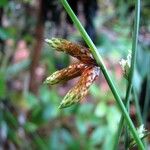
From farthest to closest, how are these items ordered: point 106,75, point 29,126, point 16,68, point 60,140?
point 16,68 → point 60,140 → point 29,126 → point 106,75

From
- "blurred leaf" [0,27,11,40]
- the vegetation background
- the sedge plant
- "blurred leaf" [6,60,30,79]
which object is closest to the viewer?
the sedge plant

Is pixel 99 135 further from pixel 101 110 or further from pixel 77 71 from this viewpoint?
pixel 77 71

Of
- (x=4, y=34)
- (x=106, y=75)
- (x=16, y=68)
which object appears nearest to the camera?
(x=106, y=75)

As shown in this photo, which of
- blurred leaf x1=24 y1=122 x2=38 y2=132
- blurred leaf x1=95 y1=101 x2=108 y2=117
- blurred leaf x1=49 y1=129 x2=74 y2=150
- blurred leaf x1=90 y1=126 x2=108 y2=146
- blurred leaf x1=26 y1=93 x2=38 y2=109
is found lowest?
blurred leaf x1=90 y1=126 x2=108 y2=146

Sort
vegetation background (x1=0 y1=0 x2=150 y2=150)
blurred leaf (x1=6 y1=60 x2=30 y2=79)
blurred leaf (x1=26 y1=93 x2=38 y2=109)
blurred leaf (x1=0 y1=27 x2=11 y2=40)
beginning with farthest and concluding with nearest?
blurred leaf (x1=6 y1=60 x2=30 y2=79)
blurred leaf (x1=26 y1=93 x2=38 y2=109)
vegetation background (x1=0 y1=0 x2=150 y2=150)
blurred leaf (x1=0 y1=27 x2=11 y2=40)

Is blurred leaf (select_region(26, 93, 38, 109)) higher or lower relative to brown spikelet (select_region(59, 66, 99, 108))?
lower

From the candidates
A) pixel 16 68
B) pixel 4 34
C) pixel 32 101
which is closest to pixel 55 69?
pixel 32 101

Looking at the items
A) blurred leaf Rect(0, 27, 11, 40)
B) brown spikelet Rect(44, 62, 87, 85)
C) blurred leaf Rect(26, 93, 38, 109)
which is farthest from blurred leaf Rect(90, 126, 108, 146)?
brown spikelet Rect(44, 62, 87, 85)

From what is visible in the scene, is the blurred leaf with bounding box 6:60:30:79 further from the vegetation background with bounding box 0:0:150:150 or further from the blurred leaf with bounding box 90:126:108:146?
the blurred leaf with bounding box 90:126:108:146

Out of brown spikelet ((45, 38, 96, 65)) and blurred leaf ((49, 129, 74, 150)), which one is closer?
brown spikelet ((45, 38, 96, 65))
